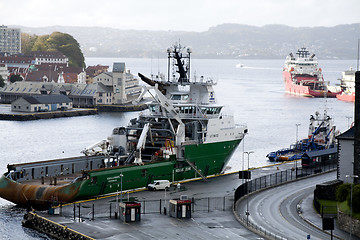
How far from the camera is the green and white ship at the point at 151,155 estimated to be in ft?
137

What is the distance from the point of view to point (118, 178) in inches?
1724

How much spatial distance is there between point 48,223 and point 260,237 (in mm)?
10815

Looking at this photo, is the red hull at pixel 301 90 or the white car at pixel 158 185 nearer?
the white car at pixel 158 185

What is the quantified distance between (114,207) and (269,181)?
13476 mm

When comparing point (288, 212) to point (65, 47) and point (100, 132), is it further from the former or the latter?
point (65, 47)

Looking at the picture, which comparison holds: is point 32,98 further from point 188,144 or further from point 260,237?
point 260,237

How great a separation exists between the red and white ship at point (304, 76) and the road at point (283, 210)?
362 feet

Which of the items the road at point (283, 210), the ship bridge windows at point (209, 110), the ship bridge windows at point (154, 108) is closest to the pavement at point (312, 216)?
the road at point (283, 210)

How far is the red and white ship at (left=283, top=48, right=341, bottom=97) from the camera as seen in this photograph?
522 ft

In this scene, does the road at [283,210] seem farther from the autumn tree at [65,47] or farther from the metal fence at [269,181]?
the autumn tree at [65,47]

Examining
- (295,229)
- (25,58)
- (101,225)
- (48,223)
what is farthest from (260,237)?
(25,58)

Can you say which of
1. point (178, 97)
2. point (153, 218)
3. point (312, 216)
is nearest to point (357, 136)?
point (312, 216)

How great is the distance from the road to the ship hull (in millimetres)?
5727

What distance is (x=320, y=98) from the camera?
504 feet
